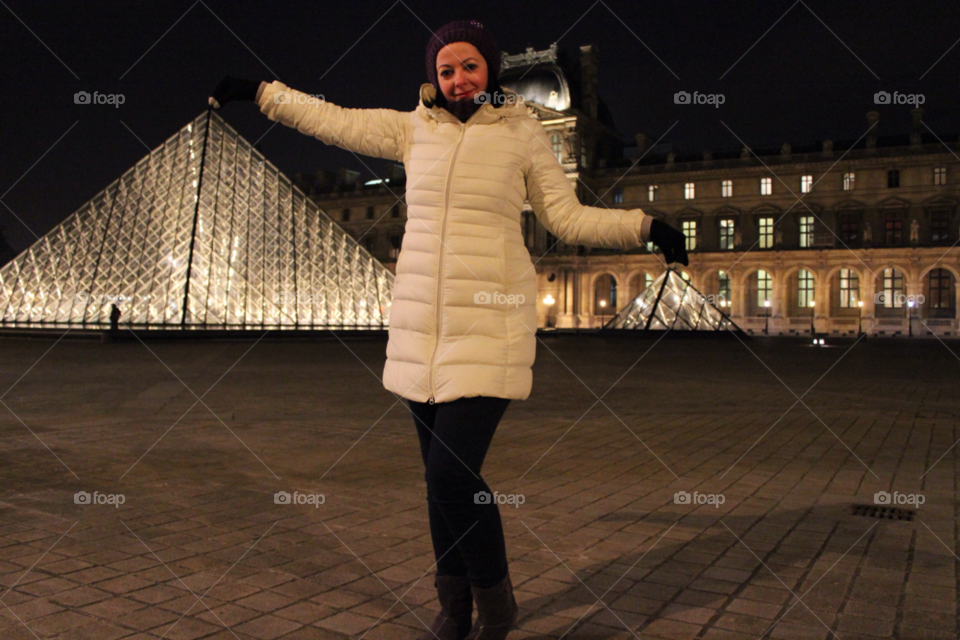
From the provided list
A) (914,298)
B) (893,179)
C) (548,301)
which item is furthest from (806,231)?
(548,301)

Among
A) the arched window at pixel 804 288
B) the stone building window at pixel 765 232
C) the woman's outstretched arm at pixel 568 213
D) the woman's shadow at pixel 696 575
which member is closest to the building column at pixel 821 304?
the arched window at pixel 804 288

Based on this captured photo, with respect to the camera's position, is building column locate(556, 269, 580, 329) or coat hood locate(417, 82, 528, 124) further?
building column locate(556, 269, 580, 329)

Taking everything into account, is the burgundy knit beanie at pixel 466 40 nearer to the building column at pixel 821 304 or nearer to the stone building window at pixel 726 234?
the building column at pixel 821 304

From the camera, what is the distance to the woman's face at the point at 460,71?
2602 mm

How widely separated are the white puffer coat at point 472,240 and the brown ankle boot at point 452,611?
581mm

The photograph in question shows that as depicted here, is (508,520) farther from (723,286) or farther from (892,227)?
(723,286)

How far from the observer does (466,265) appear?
2.52 m

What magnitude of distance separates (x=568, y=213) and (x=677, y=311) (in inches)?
1349

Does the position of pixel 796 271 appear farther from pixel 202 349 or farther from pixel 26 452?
pixel 26 452

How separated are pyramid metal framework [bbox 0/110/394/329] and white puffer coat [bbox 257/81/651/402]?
22.2 meters

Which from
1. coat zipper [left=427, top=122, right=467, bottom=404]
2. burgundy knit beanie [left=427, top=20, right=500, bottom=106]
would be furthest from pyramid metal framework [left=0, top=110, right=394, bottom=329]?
coat zipper [left=427, top=122, right=467, bottom=404]

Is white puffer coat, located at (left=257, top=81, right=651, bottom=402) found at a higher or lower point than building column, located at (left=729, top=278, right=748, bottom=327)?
lower

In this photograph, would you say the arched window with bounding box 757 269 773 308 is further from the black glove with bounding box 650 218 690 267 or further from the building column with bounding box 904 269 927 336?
the black glove with bounding box 650 218 690 267

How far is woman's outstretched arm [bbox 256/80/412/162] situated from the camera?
2.73m
